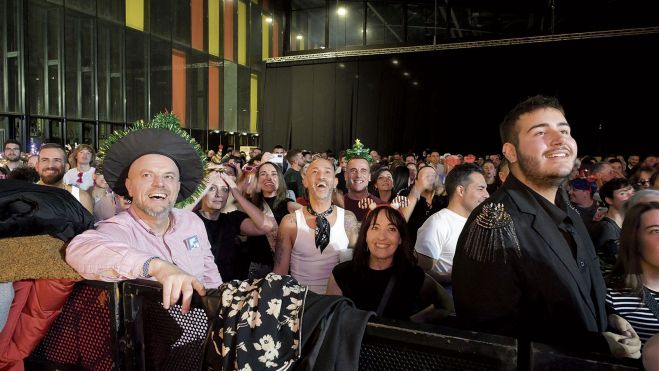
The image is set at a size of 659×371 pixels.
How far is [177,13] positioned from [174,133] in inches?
598

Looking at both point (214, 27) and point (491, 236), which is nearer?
point (491, 236)

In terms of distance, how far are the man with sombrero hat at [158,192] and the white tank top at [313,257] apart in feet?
3.06

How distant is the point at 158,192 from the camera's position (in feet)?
6.97

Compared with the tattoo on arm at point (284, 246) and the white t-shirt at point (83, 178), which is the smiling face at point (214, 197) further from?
the white t-shirt at point (83, 178)

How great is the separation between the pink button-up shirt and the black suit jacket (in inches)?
45.6

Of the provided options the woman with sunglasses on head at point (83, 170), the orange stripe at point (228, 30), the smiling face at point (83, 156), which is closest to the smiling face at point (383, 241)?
the woman with sunglasses on head at point (83, 170)

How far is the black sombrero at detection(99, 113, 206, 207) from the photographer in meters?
2.25

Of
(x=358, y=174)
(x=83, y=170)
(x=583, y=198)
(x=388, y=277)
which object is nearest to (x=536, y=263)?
(x=388, y=277)

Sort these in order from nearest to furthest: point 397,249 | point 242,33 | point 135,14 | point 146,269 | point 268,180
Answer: point 146,269 < point 397,249 < point 268,180 < point 135,14 < point 242,33

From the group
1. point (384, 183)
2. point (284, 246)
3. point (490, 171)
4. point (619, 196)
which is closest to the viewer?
point (284, 246)

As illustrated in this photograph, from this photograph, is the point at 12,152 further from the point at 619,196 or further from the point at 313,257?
the point at 619,196

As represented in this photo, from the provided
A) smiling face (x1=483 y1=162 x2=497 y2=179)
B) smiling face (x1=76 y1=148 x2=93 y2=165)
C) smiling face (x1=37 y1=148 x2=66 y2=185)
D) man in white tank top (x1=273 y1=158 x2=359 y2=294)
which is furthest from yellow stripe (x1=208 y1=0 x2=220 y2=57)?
man in white tank top (x1=273 y1=158 x2=359 y2=294)

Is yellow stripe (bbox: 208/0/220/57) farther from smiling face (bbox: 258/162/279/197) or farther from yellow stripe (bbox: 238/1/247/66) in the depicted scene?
smiling face (bbox: 258/162/279/197)

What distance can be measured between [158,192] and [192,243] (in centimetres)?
33
